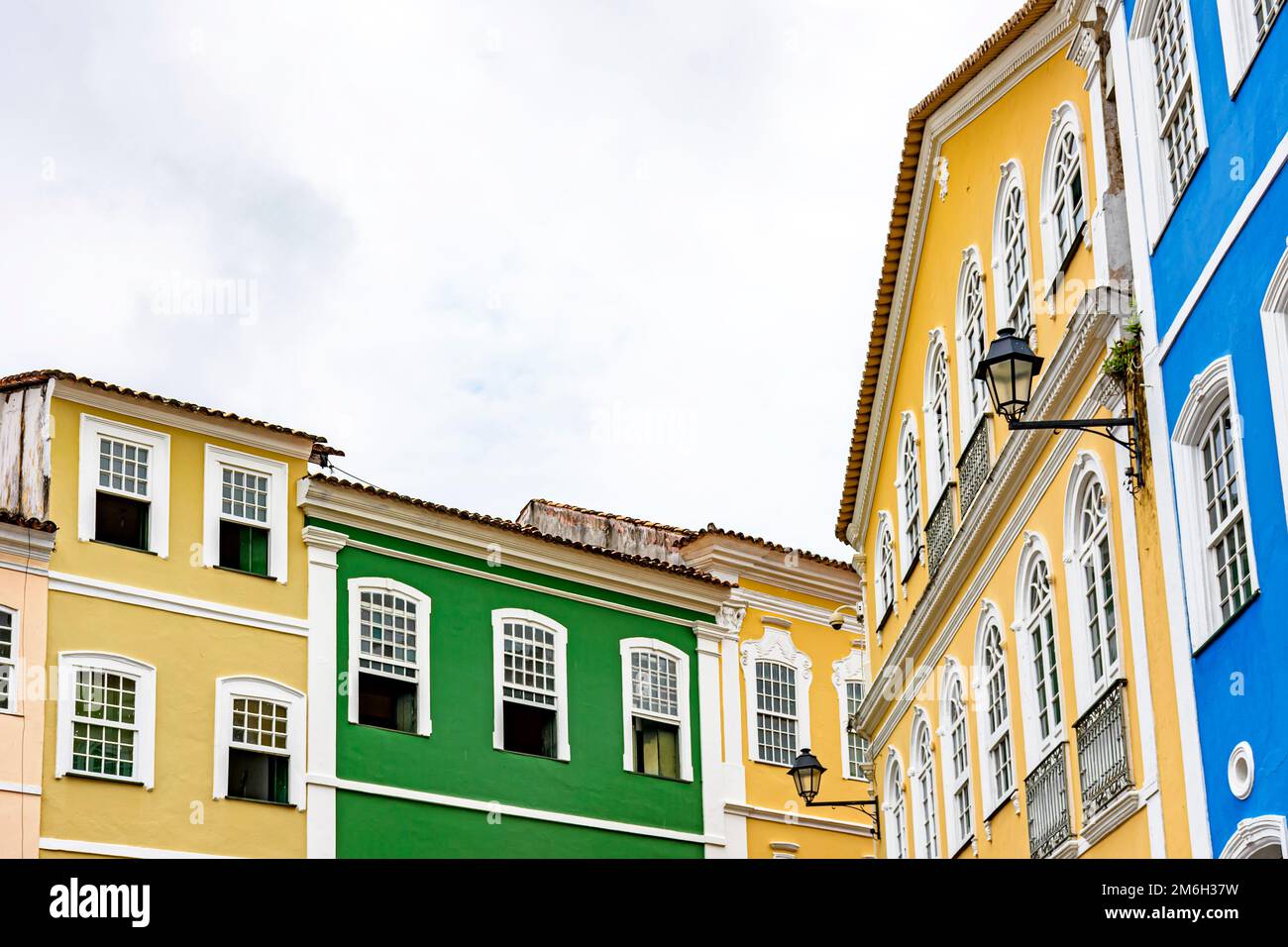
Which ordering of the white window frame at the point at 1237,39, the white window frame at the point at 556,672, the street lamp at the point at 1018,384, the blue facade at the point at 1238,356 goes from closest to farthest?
1. the blue facade at the point at 1238,356
2. the white window frame at the point at 1237,39
3. the street lamp at the point at 1018,384
4. the white window frame at the point at 556,672

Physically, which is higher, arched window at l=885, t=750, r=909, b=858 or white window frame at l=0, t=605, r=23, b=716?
white window frame at l=0, t=605, r=23, b=716

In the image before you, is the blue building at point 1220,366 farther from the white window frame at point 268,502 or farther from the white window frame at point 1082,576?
the white window frame at point 268,502

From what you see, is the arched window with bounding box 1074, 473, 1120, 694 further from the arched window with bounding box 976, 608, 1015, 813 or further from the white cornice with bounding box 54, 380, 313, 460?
the white cornice with bounding box 54, 380, 313, 460

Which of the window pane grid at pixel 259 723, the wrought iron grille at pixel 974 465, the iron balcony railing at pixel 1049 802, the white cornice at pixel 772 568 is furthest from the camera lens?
the white cornice at pixel 772 568

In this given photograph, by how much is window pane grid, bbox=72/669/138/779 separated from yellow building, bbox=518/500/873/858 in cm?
889

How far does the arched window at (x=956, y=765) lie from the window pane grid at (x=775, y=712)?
9622mm

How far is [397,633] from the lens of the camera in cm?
2581

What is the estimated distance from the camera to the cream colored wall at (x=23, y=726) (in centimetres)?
2153

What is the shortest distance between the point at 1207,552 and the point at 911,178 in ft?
29.6

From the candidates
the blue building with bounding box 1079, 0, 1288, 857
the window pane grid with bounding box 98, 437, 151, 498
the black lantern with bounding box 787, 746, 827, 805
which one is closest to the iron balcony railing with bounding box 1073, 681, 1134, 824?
the blue building with bounding box 1079, 0, 1288, 857

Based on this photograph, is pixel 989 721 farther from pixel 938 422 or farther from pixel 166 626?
pixel 166 626

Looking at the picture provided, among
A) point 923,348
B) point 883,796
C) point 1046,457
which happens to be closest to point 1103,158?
point 1046,457

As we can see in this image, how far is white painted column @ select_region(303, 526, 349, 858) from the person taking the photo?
24047 mm

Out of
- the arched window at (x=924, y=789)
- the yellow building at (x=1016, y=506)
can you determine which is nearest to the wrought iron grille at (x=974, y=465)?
the yellow building at (x=1016, y=506)
